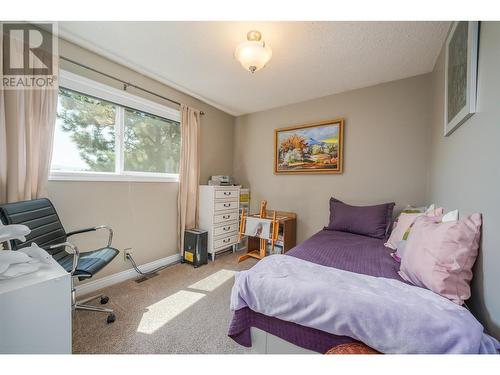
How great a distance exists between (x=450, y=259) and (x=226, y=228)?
2487 millimetres

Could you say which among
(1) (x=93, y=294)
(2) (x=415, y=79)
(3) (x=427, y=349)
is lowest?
(1) (x=93, y=294)

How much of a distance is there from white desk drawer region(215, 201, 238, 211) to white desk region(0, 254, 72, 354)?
194cm

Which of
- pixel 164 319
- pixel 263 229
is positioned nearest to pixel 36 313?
pixel 164 319

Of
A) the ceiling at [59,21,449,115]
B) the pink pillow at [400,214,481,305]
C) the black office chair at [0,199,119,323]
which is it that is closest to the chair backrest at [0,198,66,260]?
the black office chair at [0,199,119,323]

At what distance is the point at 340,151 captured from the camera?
267 centimetres

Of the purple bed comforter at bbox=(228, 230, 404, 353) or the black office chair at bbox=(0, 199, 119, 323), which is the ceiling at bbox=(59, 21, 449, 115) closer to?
the black office chair at bbox=(0, 199, 119, 323)

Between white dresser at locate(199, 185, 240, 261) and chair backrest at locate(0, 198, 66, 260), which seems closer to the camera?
chair backrest at locate(0, 198, 66, 260)

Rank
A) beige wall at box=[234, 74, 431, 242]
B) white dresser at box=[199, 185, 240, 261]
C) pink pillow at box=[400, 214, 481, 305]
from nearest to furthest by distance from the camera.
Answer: pink pillow at box=[400, 214, 481, 305], beige wall at box=[234, 74, 431, 242], white dresser at box=[199, 185, 240, 261]

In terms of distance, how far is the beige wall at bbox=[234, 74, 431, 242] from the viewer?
7.45 feet

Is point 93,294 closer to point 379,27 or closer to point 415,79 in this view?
point 379,27

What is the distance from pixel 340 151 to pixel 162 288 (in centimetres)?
267

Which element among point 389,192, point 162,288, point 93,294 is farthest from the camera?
point 389,192
